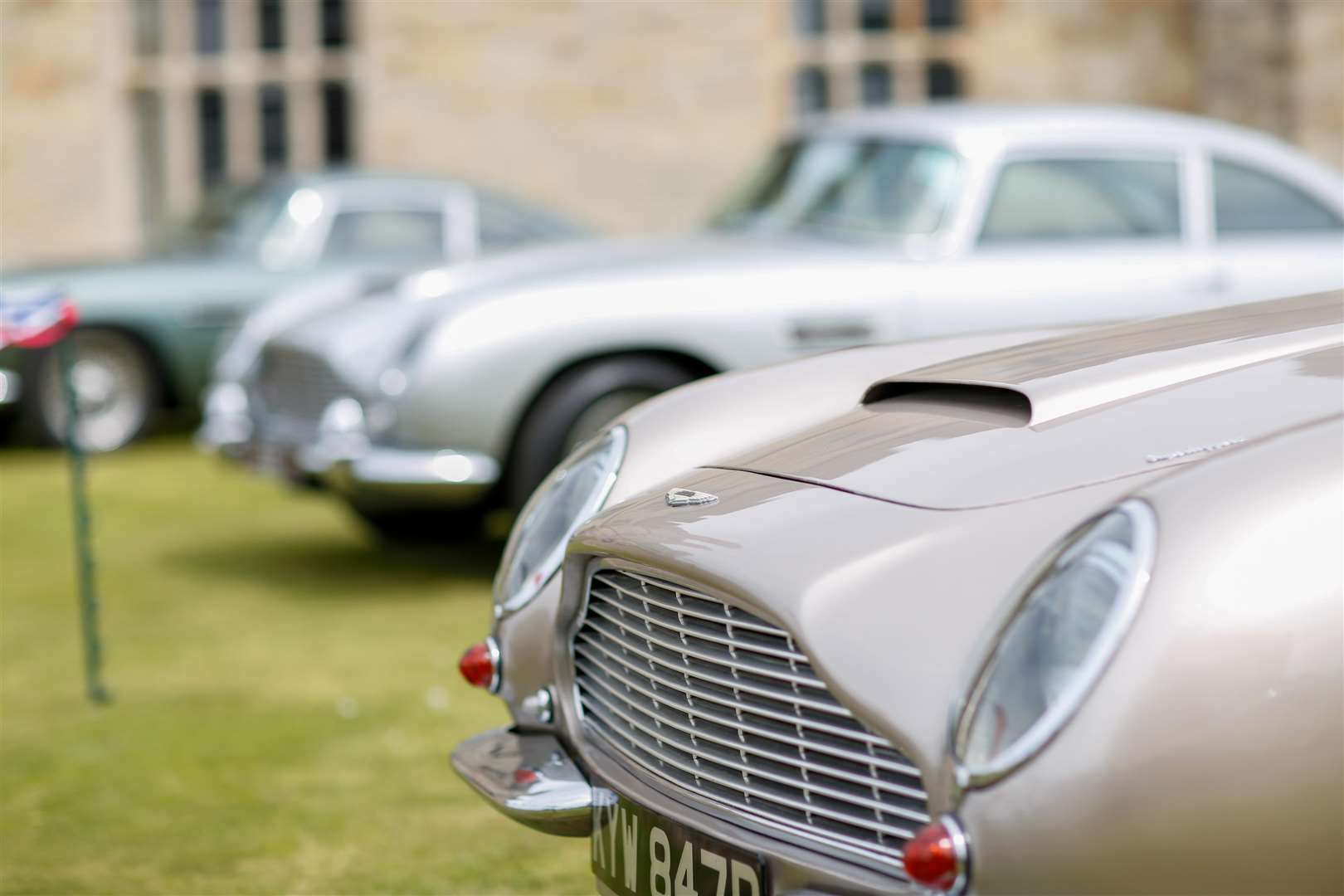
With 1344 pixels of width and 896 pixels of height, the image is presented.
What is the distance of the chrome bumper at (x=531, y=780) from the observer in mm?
2148

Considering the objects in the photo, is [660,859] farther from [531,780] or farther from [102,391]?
[102,391]

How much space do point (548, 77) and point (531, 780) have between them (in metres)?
10.1

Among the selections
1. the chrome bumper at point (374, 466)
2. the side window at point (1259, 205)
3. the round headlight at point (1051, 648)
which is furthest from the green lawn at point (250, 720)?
the side window at point (1259, 205)

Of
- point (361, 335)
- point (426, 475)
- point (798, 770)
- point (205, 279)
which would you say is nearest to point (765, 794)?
point (798, 770)

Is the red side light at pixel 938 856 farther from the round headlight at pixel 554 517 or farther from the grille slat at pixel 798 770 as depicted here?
the round headlight at pixel 554 517

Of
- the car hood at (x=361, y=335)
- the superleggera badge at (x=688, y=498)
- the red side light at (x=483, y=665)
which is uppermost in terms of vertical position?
the superleggera badge at (x=688, y=498)

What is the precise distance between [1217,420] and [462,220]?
7.19 meters

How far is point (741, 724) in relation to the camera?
5.95 feet

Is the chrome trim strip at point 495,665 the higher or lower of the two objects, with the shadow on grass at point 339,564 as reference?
higher

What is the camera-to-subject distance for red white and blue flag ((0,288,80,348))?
4.03m

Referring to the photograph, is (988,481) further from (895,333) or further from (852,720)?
(895,333)

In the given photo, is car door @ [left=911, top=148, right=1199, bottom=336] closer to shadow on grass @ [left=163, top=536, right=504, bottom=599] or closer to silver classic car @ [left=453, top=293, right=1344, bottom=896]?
shadow on grass @ [left=163, top=536, right=504, bottom=599]

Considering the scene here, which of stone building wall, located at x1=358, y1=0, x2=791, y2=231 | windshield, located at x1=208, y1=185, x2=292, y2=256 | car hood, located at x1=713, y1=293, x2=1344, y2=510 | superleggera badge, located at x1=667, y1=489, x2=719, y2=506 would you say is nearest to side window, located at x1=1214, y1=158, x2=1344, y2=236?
car hood, located at x1=713, y1=293, x2=1344, y2=510

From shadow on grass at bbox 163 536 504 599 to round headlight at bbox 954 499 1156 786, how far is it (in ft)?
12.4
